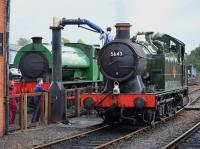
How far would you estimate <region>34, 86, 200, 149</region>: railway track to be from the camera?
10081mm

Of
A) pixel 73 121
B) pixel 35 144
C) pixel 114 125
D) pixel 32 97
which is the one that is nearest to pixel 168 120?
pixel 114 125

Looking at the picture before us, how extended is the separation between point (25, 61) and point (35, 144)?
8260mm

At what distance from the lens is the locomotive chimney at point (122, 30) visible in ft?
42.7

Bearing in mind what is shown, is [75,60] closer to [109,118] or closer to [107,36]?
[107,36]

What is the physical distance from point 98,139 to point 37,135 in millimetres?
1724

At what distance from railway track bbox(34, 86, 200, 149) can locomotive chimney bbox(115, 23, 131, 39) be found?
2829 millimetres

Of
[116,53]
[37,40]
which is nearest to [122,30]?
[116,53]

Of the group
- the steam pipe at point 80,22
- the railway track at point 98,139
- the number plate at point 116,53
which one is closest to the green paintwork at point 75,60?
the steam pipe at point 80,22

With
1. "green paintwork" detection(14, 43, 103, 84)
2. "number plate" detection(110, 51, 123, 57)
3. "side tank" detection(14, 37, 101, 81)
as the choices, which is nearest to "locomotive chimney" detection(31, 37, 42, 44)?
"side tank" detection(14, 37, 101, 81)

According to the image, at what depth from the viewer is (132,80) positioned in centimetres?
1301

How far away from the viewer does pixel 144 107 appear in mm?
12172

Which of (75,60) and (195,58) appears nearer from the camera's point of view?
(75,60)

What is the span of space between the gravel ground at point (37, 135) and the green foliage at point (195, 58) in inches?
3338

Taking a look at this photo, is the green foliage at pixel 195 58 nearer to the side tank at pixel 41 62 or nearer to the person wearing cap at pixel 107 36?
the side tank at pixel 41 62
